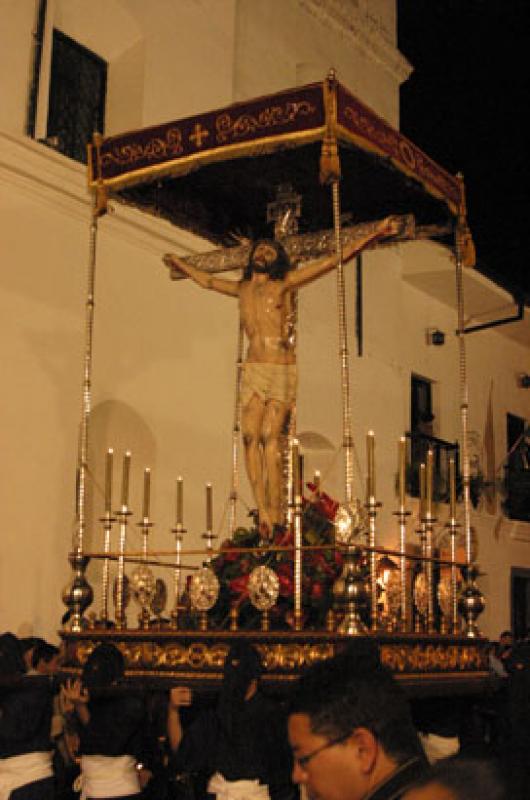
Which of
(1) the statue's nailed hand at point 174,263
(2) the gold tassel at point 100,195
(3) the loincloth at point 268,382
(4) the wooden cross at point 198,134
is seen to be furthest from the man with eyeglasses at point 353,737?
(1) the statue's nailed hand at point 174,263

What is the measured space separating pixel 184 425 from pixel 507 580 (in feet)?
27.6

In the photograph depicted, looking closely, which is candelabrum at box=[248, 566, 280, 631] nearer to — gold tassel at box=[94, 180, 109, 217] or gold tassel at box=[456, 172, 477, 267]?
gold tassel at box=[94, 180, 109, 217]

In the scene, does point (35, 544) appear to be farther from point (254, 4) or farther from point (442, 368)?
point (442, 368)

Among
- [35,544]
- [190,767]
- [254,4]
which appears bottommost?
[190,767]

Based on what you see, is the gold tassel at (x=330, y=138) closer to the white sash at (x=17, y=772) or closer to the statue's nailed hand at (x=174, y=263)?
the statue's nailed hand at (x=174, y=263)

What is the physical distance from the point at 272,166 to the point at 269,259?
82 centimetres

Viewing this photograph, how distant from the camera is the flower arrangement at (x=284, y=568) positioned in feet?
20.5

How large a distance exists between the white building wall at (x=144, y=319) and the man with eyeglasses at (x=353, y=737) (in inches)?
263

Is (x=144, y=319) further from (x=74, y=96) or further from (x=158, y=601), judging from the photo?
(x=158, y=601)

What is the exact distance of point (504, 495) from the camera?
710 inches

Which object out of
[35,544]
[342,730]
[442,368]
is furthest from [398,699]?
[442,368]

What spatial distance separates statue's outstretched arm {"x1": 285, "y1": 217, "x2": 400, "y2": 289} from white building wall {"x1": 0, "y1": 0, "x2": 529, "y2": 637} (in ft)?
10.2

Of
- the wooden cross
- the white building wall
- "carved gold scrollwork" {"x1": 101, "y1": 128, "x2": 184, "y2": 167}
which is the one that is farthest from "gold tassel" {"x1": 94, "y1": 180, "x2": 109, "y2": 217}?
the white building wall

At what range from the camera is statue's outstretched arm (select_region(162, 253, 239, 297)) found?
24.5ft
